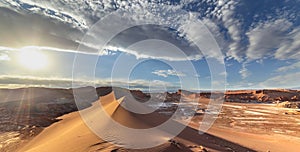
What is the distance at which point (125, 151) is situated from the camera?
4.91 m

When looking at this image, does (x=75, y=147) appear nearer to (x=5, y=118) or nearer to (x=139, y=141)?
(x=139, y=141)

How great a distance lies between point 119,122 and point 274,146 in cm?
866

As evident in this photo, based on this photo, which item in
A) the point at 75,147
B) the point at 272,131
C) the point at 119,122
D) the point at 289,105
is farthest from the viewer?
the point at 289,105

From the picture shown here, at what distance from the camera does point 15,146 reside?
870 centimetres

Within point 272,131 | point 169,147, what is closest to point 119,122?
point 169,147

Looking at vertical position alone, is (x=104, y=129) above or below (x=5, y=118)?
above

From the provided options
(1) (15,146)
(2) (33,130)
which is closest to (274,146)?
(1) (15,146)

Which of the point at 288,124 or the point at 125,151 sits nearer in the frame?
the point at 125,151

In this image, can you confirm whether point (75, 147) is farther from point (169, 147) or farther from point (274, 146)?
point (274, 146)

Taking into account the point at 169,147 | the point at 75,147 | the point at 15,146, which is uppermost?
the point at 169,147

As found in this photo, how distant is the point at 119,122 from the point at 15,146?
513cm

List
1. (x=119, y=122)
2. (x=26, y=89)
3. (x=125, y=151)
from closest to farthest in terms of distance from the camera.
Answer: (x=125, y=151) < (x=119, y=122) < (x=26, y=89)

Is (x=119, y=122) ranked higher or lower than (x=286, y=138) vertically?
higher

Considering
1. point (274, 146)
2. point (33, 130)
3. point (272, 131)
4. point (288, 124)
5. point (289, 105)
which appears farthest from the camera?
point (289, 105)
